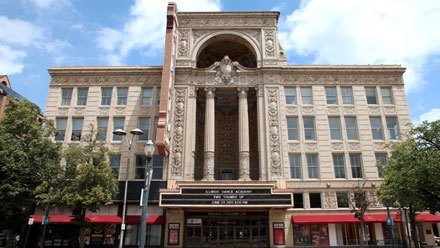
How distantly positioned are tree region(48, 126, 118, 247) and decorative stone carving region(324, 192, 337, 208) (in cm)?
1944

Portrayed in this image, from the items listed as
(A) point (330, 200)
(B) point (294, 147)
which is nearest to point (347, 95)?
(B) point (294, 147)

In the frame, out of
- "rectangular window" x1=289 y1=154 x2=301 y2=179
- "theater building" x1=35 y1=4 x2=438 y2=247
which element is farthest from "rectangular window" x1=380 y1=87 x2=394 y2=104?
"rectangular window" x1=289 y1=154 x2=301 y2=179

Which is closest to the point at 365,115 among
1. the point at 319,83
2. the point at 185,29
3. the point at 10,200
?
the point at 319,83

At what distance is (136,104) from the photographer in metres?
33.2

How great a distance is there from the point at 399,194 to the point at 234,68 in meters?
19.8

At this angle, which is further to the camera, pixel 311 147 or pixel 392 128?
pixel 392 128

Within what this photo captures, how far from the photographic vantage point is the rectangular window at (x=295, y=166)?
30859 mm

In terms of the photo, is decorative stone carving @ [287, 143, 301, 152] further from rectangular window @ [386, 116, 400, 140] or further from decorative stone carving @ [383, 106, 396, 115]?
decorative stone carving @ [383, 106, 396, 115]

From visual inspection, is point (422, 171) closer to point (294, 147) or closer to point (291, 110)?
point (294, 147)

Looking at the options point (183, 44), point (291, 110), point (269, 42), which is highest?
point (269, 42)

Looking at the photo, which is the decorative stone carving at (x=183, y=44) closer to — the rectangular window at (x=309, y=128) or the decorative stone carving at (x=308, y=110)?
the decorative stone carving at (x=308, y=110)

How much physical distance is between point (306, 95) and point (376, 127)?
796 centimetres

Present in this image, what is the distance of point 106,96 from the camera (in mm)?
33969

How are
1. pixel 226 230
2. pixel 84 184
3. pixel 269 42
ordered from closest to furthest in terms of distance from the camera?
1. pixel 84 184
2. pixel 226 230
3. pixel 269 42
